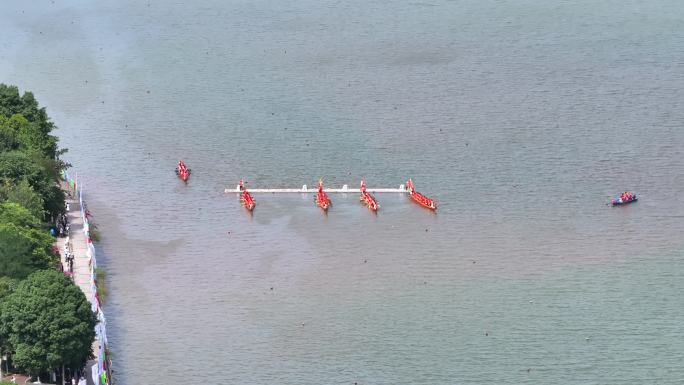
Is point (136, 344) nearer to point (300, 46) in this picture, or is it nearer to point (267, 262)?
point (267, 262)

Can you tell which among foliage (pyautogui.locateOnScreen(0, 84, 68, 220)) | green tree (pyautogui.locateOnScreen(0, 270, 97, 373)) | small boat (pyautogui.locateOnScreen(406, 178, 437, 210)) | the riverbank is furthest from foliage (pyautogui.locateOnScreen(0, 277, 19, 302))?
small boat (pyautogui.locateOnScreen(406, 178, 437, 210))

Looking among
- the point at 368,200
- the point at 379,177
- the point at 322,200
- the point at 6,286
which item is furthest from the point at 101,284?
the point at 379,177

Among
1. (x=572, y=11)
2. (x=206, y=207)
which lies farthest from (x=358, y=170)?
(x=572, y=11)

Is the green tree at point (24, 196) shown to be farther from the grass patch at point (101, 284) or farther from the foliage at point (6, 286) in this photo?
the foliage at point (6, 286)

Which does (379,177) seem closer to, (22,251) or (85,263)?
(85,263)

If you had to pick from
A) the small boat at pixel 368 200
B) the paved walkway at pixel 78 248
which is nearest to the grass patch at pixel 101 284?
the paved walkway at pixel 78 248

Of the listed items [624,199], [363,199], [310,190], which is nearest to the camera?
[624,199]
